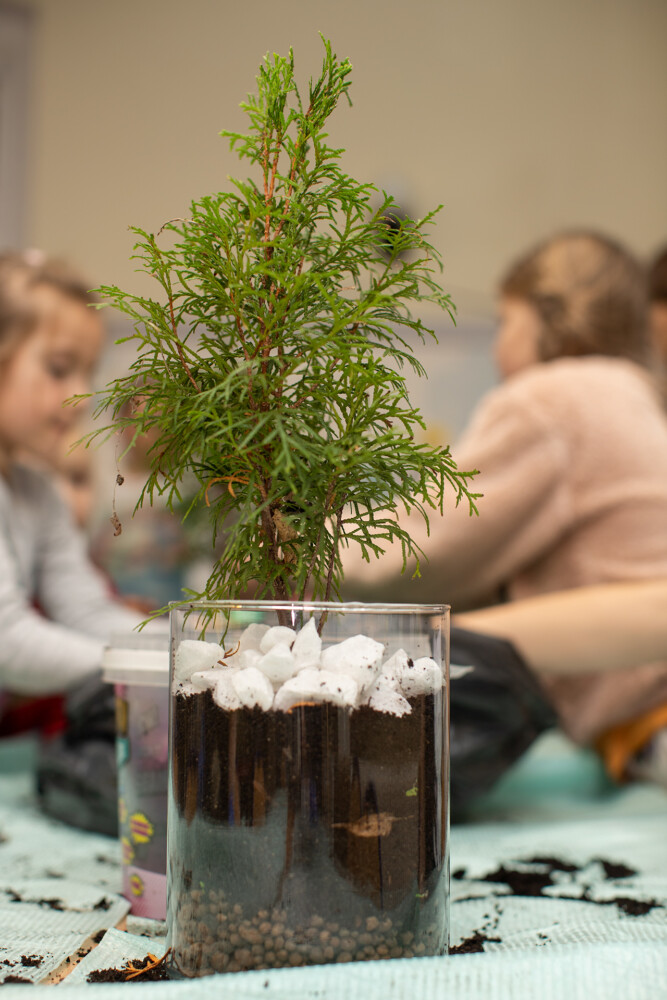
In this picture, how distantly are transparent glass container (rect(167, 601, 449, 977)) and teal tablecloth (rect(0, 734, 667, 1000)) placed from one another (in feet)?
0.08

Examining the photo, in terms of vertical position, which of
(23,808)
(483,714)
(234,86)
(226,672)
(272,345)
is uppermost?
(234,86)

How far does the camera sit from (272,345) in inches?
15.2

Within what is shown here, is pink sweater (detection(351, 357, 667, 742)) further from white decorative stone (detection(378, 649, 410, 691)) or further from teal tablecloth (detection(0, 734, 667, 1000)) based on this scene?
white decorative stone (detection(378, 649, 410, 691))

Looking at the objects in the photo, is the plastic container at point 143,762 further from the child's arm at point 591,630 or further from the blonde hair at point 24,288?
the blonde hair at point 24,288

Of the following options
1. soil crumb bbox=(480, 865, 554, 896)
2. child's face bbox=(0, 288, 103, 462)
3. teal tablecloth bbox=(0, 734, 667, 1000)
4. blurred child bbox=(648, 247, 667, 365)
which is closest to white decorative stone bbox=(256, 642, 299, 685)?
teal tablecloth bbox=(0, 734, 667, 1000)

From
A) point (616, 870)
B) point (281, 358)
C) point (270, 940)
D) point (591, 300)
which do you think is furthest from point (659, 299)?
point (270, 940)

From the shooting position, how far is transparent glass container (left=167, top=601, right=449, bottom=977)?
354 mm

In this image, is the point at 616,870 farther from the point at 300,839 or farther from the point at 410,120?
the point at 410,120

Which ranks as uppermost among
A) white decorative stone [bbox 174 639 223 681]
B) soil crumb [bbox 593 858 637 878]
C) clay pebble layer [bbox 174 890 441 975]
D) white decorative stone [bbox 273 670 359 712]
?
white decorative stone [bbox 174 639 223 681]

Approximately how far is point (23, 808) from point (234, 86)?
1.99 m

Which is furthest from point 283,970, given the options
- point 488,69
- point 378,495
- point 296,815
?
point 488,69

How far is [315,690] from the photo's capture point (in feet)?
1.16

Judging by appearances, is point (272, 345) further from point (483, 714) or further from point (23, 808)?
point (23, 808)

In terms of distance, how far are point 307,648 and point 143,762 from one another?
0.23 m
